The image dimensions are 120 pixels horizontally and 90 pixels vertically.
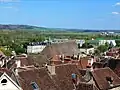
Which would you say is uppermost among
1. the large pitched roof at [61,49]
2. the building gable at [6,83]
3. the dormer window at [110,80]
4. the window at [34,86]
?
the building gable at [6,83]

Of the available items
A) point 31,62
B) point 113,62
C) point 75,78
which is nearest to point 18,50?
point 31,62

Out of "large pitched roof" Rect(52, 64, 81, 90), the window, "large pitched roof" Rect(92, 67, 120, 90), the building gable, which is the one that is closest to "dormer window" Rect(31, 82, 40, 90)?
the window

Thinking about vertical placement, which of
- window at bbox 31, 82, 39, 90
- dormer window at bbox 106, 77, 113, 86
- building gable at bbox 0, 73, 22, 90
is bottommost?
dormer window at bbox 106, 77, 113, 86

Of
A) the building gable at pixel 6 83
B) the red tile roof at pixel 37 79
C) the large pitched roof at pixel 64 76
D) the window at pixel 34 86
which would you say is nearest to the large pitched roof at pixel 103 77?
the large pitched roof at pixel 64 76

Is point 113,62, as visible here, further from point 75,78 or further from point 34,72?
point 34,72

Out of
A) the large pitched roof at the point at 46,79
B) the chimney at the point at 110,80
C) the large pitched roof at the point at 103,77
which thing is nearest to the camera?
the large pitched roof at the point at 46,79

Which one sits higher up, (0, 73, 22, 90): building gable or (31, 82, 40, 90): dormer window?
(0, 73, 22, 90): building gable

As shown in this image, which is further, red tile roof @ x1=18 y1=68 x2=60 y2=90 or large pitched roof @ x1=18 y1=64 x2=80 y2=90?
large pitched roof @ x1=18 y1=64 x2=80 y2=90

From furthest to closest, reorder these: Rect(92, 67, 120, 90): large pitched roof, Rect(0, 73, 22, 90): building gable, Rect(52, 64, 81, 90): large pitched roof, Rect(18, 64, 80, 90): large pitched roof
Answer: Rect(92, 67, 120, 90): large pitched roof, Rect(52, 64, 81, 90): large pitched roof, Rect(18, 64, 80, 90): large pitched roof, Rect(0, 73, 22, 90): building gable

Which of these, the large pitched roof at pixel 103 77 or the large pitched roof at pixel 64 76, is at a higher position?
the large pitched roof at pixel 64 76

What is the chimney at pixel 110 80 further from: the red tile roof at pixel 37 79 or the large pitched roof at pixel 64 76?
the red tile roof at pixel 37 79

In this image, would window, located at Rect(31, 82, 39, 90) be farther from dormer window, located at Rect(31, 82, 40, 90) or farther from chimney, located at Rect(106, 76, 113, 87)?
chimney, located at Rect(106, 76, 113, 87)

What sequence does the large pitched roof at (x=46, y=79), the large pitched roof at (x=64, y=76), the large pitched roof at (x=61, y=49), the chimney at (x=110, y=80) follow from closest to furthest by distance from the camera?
the large pitched roof at (x=46, y=79), the large pitched roof at (x=64, y=76), the chimney at (x=110, y=80), the large pitched roof at (x=61, y=49)
